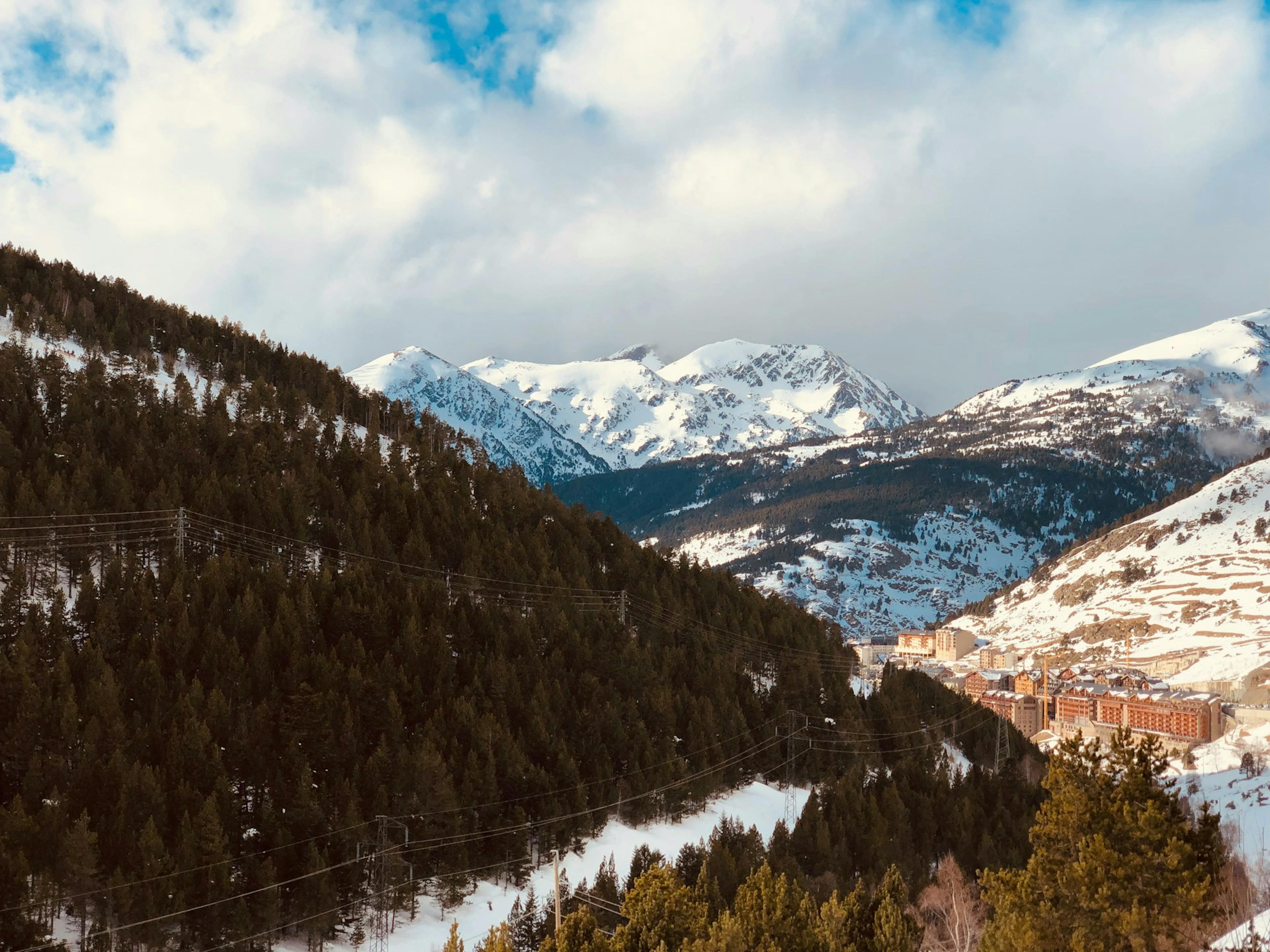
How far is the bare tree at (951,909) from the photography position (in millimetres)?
60500

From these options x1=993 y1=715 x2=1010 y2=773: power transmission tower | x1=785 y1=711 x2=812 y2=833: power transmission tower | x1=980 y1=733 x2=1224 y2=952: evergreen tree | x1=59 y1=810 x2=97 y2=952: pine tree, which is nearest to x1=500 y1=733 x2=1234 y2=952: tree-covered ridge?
x1=980 y1=733 x2=1224 y2=952: evergreen tree

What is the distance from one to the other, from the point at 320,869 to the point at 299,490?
45.8m

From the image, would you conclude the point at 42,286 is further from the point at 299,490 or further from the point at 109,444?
the point at 299,490

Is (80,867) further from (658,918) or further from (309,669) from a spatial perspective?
(658,918)

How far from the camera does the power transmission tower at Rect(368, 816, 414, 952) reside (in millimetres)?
53062

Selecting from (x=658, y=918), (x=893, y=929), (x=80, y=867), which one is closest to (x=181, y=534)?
(x=80, y=867)

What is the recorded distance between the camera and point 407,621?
76000mm

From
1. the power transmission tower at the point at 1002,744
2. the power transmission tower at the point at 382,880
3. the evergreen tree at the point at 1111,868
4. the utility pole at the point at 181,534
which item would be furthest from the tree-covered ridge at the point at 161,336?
the evergreen tree at the point at 1111,868

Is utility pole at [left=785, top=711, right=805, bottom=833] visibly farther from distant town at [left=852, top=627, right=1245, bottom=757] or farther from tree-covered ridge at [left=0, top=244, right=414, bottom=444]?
distant town at [left=852, top=627, right=1245, bottom=757]

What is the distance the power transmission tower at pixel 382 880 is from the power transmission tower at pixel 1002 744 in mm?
67252

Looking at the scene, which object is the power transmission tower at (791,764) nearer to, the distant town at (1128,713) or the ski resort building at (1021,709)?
the distant town at (1128,713)

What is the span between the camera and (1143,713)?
Answer: 17888cm

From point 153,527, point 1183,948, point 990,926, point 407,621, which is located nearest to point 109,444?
point 153,527

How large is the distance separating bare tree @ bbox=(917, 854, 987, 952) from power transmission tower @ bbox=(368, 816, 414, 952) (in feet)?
93.8
